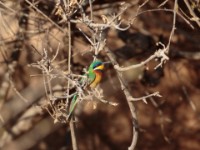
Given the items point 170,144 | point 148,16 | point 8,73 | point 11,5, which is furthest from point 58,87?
point 170,144

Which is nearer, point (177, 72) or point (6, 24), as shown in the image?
point (6, 24)

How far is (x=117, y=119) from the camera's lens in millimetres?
3285

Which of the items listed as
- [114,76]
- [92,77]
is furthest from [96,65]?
[114,76]

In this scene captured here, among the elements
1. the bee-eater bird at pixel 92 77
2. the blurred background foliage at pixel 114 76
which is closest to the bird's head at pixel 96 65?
the bee-eater bird at pixel 92 77

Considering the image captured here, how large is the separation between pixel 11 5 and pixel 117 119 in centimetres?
103

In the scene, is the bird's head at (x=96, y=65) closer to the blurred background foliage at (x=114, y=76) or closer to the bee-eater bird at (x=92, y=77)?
the bee-eater bird at (x=92, y=77)

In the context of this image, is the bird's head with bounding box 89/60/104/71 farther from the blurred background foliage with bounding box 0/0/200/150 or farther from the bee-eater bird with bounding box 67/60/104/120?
the blurred background foliage with bounding box 0/0/200/150

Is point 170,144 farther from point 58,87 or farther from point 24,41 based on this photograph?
point 24,41

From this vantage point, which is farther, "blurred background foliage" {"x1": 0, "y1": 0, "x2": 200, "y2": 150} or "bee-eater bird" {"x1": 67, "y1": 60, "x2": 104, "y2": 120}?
"blurred background foliage" {"x1": 0, "y1": 0, "x2": 200, "y2": 150}

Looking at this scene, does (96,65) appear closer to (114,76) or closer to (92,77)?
(92,77)

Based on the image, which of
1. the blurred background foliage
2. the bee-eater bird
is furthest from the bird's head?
the blurred background foliage

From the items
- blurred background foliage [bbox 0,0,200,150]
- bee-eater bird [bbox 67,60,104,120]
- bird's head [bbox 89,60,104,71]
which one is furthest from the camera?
blurred background foliage [bbox 0,0,200,150]

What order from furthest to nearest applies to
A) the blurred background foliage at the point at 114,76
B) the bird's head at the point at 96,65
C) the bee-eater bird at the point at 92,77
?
the blurred background foliage at the point at 114,76 < the bird's head at the point at 96,65 < the bee-eater bird at the point at 92,77

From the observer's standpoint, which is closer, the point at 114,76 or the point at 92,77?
the point at 92,77
